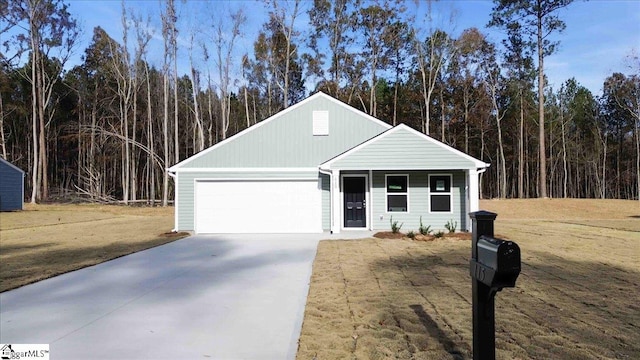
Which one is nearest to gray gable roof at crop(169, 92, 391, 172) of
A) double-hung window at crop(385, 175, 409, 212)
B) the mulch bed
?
double-hung window at crop(385, 175, 409, 212)

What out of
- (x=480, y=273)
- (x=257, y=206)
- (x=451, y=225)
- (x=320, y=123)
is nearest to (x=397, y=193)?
(x=451, y=225)

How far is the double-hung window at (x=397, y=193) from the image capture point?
15.2m

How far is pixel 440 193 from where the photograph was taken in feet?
49.4

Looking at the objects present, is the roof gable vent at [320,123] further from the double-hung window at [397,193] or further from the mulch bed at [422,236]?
the mulch bed at [422,236]

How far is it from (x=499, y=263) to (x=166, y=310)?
14.6 ft

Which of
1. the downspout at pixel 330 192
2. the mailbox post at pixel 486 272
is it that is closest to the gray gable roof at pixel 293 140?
the downspout at pixel 330 192

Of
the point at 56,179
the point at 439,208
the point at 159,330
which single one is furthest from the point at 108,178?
the point at 159,330

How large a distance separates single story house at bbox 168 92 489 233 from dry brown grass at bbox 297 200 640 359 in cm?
455

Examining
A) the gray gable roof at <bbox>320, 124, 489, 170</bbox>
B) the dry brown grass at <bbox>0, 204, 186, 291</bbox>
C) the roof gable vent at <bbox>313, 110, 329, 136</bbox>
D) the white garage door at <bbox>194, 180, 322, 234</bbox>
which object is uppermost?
the roof gable vent at <bbox>313, 110, 329, 136</bbox>

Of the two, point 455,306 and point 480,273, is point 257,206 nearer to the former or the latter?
point 455,306

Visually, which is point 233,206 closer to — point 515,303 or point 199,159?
point 199,159

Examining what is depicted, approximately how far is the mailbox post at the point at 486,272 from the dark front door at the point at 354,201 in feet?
41.9

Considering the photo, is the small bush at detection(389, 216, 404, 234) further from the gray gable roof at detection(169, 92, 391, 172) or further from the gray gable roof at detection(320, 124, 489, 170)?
the gray gable roof at detection(169, 92, 391, 172)

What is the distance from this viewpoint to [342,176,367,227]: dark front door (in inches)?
607
